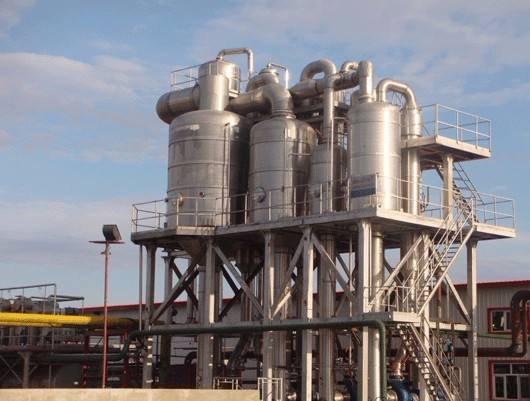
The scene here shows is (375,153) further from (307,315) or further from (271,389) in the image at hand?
(271,389)

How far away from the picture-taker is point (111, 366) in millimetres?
48938

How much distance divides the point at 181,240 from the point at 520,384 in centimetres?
1732

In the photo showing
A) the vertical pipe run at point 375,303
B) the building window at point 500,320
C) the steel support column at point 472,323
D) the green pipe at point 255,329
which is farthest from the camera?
the building window at point 500,320

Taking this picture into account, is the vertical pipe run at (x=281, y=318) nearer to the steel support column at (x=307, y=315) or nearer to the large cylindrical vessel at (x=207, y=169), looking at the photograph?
the steel support column at (x=307, y=315)

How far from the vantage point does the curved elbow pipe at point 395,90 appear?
42.1 meters

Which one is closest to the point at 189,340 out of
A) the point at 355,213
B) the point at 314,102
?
the point at 314,102

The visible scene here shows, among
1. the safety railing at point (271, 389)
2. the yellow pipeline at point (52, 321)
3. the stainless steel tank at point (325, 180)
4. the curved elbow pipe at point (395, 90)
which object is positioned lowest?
the safety railing at point (271, 389)

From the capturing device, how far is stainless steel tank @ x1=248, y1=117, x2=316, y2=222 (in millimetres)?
41656

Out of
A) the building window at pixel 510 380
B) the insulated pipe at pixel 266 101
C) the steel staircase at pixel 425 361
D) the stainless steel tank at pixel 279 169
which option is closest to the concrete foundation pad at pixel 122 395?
the steel staircase at pixel 425 361

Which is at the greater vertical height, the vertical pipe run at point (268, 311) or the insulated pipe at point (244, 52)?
the insulated pipe at point (244, 52)

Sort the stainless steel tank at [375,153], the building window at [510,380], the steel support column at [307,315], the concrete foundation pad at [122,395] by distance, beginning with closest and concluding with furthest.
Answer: the concrete foundation pad at [122,395]
the steel support column at [307,315]
the stainless steel tank at [375,153]
the building window at [510,380]

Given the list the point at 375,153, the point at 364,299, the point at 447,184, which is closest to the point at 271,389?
the point at 364,299

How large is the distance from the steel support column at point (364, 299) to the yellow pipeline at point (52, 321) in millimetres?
15290

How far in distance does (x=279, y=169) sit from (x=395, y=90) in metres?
6.28
